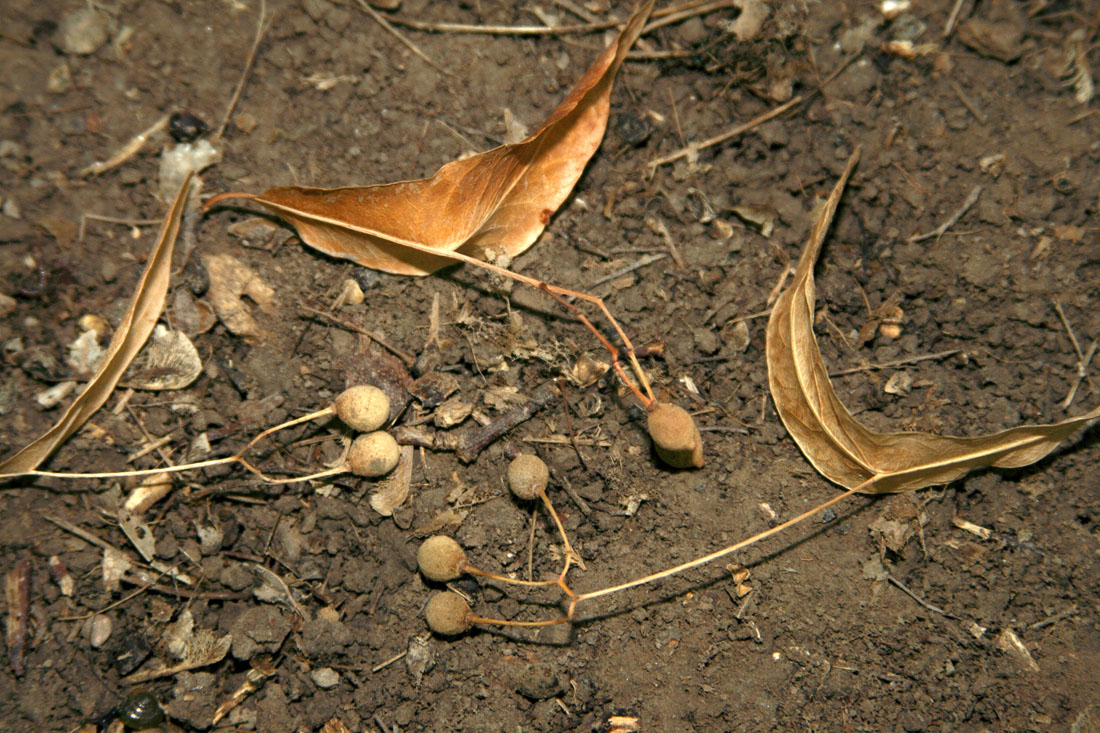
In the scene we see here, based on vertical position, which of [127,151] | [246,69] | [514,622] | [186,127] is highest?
[246,69]

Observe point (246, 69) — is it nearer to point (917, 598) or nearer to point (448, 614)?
point (448, 614)

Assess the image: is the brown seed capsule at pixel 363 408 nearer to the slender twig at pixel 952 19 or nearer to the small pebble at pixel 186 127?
the small pebble at pixel 186 127

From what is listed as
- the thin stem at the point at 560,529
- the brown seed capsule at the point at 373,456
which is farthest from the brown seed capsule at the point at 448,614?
the brown seed capsule at the point at 373,456

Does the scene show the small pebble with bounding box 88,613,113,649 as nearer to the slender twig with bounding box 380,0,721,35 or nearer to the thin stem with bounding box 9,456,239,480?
the thin stem with bounding box 9,456,239,480

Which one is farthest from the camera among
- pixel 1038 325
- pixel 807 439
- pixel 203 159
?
pixel 203 159

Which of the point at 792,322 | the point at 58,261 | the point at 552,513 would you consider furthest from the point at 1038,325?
the point at 58,261

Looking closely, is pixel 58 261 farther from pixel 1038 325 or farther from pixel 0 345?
pixel 1038 325

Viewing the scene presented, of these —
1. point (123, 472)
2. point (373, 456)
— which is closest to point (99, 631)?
point (123, 472)

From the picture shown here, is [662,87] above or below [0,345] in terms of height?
above
